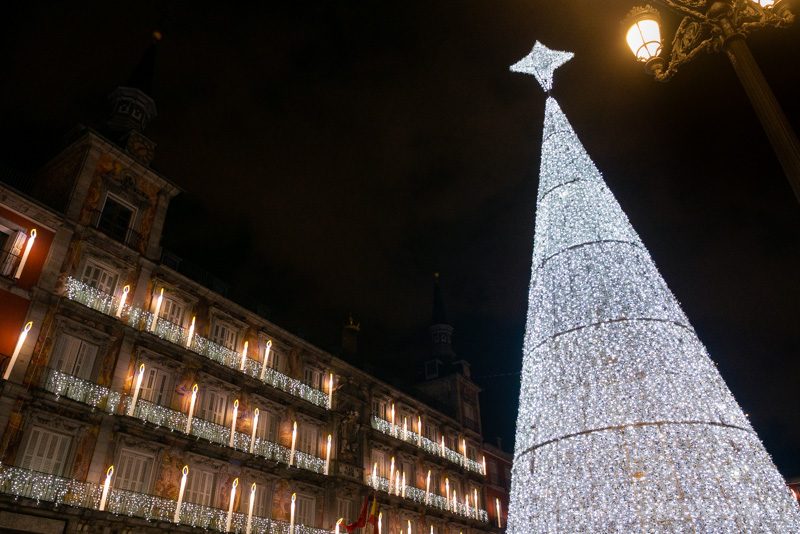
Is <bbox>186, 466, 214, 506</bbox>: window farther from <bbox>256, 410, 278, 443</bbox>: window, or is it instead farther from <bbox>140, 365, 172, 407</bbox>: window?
<bbox>256, 410, 278, 443</bbox>: window

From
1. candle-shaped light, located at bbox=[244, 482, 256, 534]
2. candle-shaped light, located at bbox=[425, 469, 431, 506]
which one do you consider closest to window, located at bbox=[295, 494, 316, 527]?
candle-shaped light, located at bbox=[244, 482, 256, 534]

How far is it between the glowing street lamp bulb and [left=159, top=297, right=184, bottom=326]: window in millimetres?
19989

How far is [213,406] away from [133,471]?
4173 millimetres

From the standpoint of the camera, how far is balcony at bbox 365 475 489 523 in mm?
28731

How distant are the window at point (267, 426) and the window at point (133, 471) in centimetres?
536

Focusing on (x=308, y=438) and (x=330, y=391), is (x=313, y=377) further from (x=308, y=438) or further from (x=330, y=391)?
(x=308, y=438)

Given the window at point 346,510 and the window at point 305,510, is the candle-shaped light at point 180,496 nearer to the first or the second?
the window at point 305,510

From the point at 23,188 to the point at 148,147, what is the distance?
5.53 meters

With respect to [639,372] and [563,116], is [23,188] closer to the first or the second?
[563,116]

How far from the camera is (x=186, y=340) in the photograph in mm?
21781

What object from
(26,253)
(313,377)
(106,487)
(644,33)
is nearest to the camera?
(644,33)

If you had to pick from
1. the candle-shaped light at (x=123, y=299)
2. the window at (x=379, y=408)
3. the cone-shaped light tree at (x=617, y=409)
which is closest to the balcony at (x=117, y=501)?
the candle-shaped light at (x=123, y=299)

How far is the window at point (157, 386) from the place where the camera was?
19.8m

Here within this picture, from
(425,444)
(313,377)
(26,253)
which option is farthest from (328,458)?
(26,253)
